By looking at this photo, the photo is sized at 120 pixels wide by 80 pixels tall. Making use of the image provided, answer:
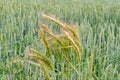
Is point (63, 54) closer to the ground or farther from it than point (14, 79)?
farther from it

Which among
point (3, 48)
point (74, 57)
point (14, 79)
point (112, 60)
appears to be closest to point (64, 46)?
point (74, 57)

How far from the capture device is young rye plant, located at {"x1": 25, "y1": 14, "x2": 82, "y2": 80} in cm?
116

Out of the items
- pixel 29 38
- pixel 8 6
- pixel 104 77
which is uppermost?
pixel 8 6

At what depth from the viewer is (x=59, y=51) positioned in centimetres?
138

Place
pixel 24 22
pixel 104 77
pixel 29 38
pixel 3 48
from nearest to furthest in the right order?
pixel 104 77 < pixel 3 48 < pixel 29 38 < pixel 24 22

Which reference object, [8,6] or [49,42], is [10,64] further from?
[8,6]

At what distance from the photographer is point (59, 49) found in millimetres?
1356

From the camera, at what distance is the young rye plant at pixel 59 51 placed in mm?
1158

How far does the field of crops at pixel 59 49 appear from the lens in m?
1.23

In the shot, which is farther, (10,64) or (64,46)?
(10,64)

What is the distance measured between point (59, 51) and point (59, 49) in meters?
0.03

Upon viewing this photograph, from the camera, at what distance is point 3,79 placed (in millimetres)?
1401

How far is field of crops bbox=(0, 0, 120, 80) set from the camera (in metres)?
1.23

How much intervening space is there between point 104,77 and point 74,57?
18cm
